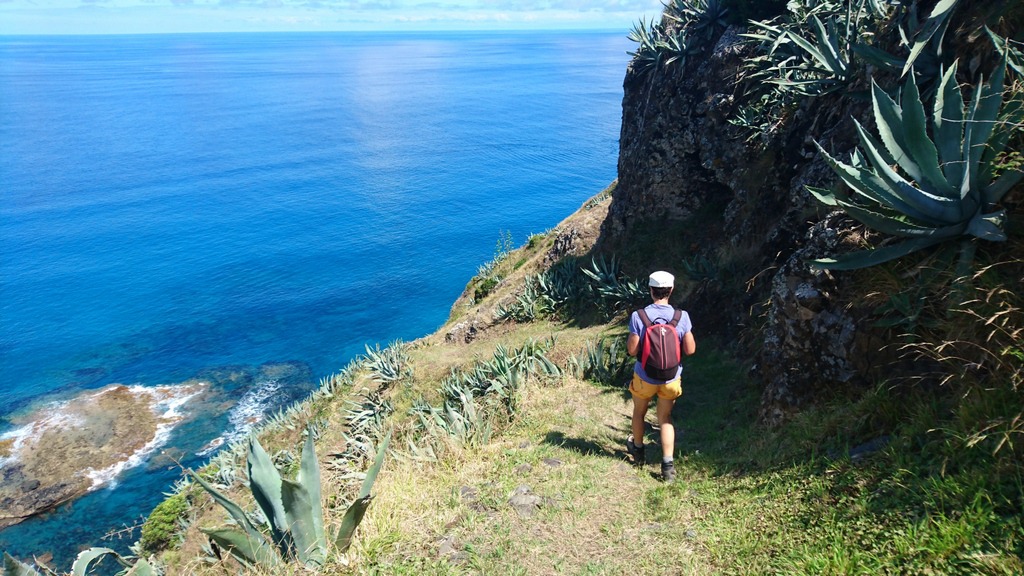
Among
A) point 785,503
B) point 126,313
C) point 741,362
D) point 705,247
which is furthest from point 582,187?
point 785,503

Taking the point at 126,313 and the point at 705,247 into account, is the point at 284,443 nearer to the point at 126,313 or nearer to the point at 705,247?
the point at 705,247

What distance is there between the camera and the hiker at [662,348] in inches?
208

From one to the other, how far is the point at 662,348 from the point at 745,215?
6.68 meters

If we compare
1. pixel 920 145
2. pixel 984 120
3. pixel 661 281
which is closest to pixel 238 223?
pixel 661 281

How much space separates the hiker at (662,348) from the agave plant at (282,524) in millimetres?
2598

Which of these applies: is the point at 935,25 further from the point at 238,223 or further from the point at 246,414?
the point at 238,223

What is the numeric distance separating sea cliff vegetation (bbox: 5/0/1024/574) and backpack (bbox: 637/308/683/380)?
1.05m

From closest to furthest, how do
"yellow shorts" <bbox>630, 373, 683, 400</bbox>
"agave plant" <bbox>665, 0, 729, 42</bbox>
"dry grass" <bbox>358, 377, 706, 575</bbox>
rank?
"dry grass" <bbox>358, 377, 706, 575</bbox> < "yellow shorts" <bbox>630, 373, 683, 400</bbox> < "agave plant" <bbox>665, 0, 729, 42</bbox>

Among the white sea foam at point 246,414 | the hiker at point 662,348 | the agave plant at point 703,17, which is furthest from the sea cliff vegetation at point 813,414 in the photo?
the white sea foam at point 246,414

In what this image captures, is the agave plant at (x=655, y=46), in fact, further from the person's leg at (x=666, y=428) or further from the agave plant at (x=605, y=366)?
the person's leg at (x=666, y=428)

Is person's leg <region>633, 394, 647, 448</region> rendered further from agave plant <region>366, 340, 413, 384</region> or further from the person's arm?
agave plant <region>366, 340, 413, 384</region>

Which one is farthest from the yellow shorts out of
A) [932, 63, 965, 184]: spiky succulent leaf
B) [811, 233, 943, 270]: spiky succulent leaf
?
[932, 63, 965, 184]: spiky succulent leaf

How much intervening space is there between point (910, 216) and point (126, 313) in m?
42.1

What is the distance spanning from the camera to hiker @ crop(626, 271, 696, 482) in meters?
5.29
